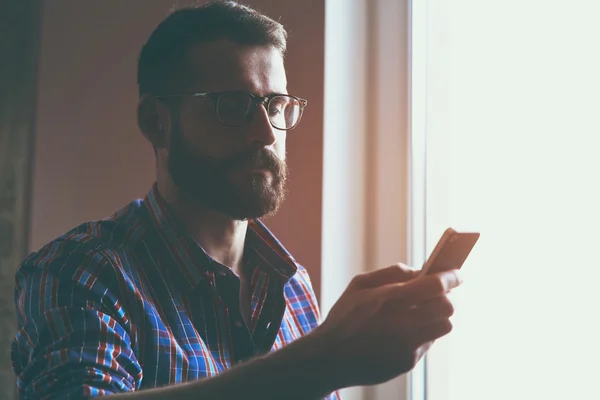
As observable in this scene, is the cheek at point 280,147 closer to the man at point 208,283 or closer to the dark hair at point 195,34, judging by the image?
Result: the man at point 208,283

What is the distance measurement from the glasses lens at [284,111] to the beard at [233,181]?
7cm

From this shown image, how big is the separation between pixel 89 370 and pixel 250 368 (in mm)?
220

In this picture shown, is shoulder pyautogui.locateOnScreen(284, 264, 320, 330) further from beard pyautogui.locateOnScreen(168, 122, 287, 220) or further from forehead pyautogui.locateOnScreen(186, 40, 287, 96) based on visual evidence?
forehead pyautogui.locateOnScreen(186, 40, 287, 96)

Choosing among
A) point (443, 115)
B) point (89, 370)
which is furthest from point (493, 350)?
point (89, 370)

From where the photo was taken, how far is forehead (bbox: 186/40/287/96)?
1145 mm

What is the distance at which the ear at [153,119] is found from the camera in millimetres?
1217

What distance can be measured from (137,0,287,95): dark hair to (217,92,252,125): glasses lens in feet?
0.39

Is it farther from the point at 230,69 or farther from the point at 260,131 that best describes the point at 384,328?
the point at 230,69

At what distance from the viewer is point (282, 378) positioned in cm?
74

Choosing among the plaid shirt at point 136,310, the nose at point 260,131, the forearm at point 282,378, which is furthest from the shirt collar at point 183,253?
the forearm at point 282,378

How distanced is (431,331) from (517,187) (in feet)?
2.06

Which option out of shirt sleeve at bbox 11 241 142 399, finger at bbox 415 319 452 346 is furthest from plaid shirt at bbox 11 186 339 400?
finger at bbox 415 319 452 346

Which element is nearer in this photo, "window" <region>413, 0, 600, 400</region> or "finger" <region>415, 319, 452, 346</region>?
"finger" <region>415, 319, 452, 346</region>

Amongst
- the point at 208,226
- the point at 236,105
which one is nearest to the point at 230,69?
the point at 236,105
